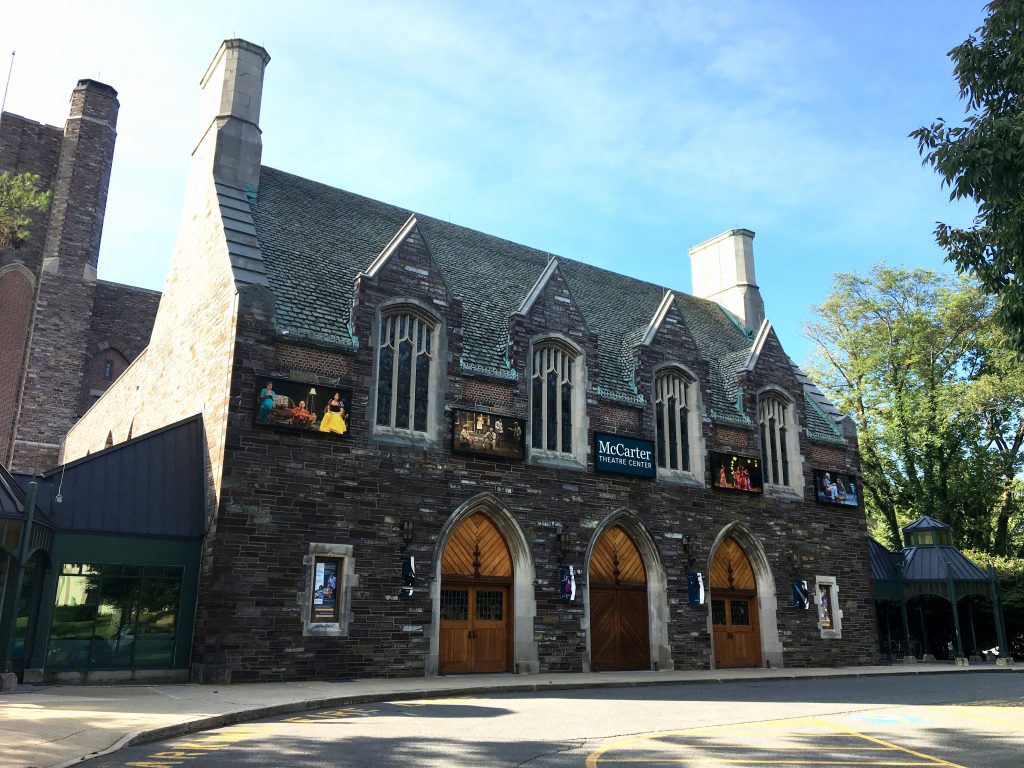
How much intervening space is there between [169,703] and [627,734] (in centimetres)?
677

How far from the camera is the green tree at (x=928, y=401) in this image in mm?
34625

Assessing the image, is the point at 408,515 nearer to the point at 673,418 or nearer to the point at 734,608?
the point at 673,418

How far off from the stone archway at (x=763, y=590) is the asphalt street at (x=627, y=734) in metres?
8.88

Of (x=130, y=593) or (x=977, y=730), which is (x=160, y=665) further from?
(x=977, y=730)

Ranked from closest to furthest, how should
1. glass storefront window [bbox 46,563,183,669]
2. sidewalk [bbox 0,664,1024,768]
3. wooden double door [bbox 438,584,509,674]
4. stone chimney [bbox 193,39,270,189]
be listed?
sidewalk [bbox 0,664,1024,768] → glass storefront window [bbox 46,563,183,669] → wooden double door [bbox 438,584,509,674] → stone chimney [bbox 193,39,270,189]

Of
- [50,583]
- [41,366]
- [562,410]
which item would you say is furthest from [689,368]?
[41,366]

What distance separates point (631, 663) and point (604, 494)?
14.6 ft

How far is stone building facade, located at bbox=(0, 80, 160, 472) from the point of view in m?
33.6

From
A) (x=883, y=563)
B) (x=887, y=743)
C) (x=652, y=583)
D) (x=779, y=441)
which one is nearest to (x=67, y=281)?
(x=652, y=583)

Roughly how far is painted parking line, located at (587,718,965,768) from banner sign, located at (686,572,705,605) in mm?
11816

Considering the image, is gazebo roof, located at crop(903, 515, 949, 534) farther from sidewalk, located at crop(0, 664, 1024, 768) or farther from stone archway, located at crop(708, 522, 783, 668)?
sidewalk, located at crop(0, 664, 1024, 768)

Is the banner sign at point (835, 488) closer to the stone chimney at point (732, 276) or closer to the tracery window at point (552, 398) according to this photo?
the stone chimney at point (732, 276)

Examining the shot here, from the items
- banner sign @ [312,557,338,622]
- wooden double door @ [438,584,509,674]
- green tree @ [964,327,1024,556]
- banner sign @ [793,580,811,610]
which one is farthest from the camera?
green tree @ [964,327,1024,556]

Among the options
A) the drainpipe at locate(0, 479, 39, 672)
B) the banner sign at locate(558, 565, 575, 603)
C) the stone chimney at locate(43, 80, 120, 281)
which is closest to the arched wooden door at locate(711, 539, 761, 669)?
the banner sign at locate(558, 565, 575, 603)
